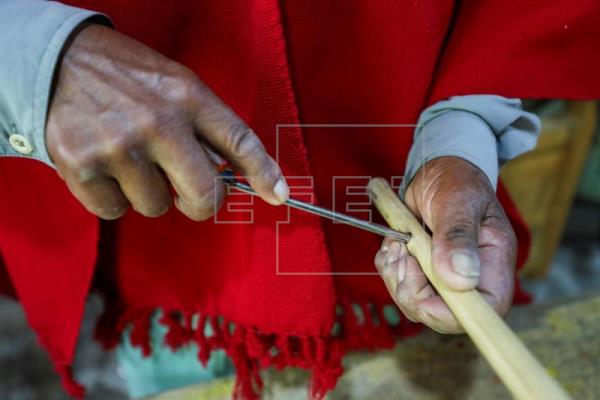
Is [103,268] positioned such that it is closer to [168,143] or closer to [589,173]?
[168,143]

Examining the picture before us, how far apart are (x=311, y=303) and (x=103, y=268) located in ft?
0.85

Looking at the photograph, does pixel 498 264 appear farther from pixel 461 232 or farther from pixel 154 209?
pixel 154 209

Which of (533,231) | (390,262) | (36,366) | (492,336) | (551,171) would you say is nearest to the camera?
(492,336)

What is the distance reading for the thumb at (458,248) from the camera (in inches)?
15.9

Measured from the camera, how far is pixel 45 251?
Result: 604 mm

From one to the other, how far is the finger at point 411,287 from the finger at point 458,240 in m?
0.04

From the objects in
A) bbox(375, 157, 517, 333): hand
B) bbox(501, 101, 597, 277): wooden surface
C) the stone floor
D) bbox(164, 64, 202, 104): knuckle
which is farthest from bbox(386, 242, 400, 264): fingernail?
bbox(501, 101, 597, 277): wooden surface

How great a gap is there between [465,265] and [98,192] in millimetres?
266

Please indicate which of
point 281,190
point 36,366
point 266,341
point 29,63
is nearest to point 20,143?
point 29,63

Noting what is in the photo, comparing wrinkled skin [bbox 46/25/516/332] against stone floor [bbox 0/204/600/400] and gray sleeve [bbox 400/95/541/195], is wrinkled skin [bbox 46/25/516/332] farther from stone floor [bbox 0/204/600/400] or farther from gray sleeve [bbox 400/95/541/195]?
stone floor [bbox 0/204/600/400]

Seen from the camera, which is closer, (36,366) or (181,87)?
(181,87)

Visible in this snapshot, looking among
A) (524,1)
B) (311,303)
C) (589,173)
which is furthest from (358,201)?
(589,173)

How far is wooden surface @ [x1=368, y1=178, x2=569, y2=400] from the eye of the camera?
345 mm

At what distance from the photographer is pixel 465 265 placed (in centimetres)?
40
